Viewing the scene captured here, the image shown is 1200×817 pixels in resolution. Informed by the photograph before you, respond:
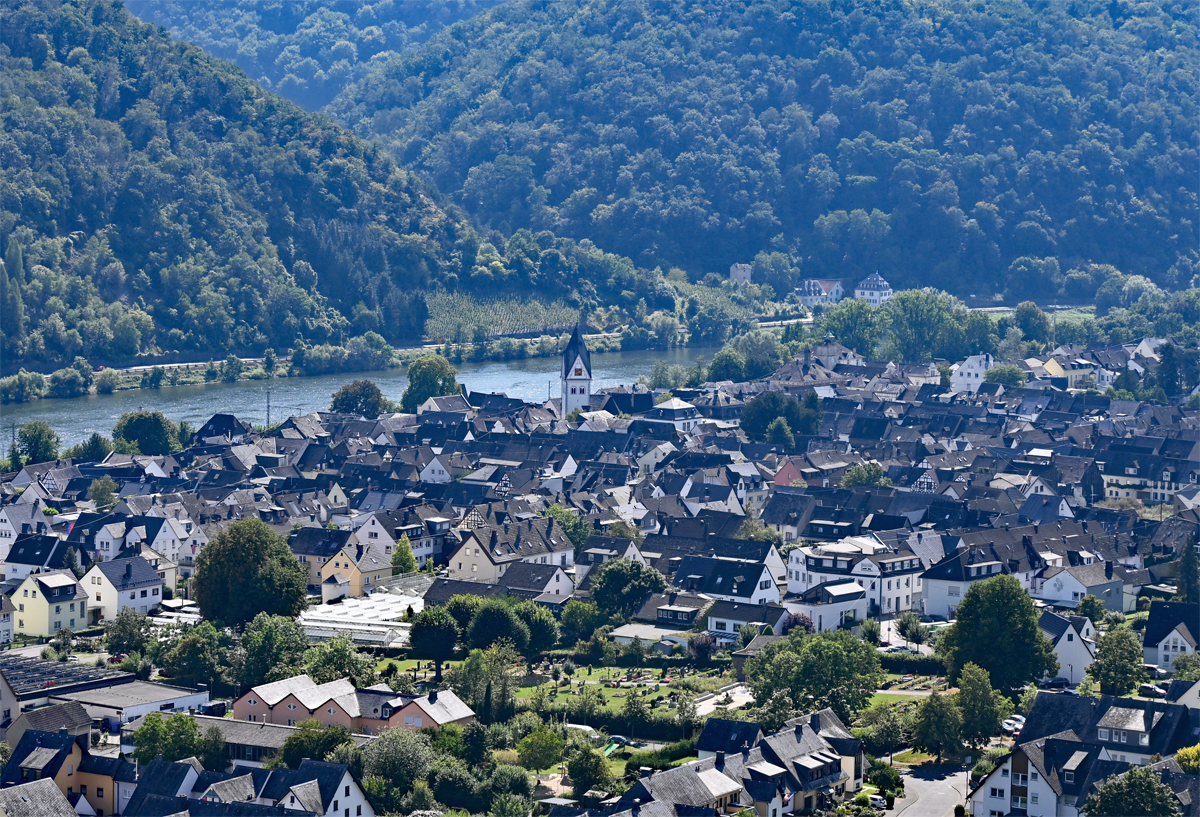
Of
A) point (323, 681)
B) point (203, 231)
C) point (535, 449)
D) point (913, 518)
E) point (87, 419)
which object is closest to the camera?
point (323, 681)

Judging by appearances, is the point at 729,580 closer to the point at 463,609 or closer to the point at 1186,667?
the point at 463,609

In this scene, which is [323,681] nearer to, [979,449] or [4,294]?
[979,449]

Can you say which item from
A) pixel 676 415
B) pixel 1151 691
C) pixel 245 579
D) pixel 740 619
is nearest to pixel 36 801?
pixel 245 579

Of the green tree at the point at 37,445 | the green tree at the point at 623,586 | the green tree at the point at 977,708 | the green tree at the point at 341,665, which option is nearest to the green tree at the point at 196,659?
the green tree at the point at 341,665

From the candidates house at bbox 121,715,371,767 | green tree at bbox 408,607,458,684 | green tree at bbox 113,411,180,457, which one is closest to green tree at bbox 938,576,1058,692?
green tree at bbox 408,607,458,684

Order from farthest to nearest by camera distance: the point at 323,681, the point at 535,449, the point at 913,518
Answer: the point at 535,449
the point at 913,518
the point at 323,681

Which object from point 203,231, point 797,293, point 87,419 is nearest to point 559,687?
point 87,419

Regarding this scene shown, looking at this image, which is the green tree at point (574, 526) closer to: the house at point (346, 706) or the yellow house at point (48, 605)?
the yellow house at point (48, 605)
